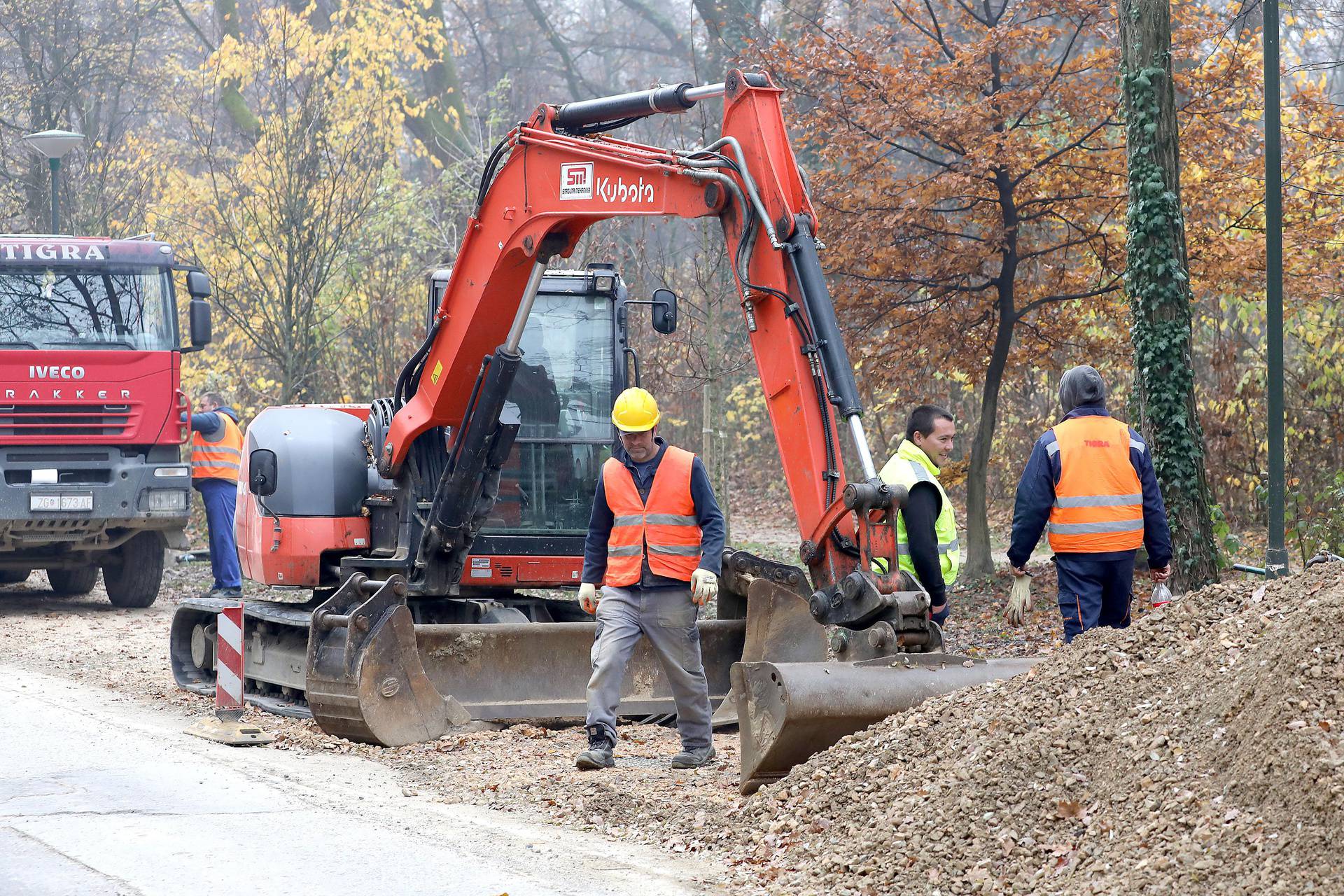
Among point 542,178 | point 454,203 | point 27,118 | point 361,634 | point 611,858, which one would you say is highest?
point 27,118

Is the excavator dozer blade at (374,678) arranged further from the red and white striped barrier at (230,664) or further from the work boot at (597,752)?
the work boot at (597,752)

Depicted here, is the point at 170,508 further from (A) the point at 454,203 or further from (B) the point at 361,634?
(A) the point at 454,203

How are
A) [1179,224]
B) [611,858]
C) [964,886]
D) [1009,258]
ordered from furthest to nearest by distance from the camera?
[1009,258] < [1179,224] < [611,858] < [964,886]

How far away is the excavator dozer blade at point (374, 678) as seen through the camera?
828cm

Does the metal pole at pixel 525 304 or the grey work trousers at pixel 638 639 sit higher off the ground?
the metal pole at pixel 525 304

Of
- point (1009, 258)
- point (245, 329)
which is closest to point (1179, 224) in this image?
point (1009, 258)

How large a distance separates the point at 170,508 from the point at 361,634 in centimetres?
704

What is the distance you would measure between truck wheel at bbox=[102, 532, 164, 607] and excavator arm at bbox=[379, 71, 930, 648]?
6.48 metres

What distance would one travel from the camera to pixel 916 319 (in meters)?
14.4

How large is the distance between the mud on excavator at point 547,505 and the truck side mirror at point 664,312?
0.02 m

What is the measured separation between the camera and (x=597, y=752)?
752 cm

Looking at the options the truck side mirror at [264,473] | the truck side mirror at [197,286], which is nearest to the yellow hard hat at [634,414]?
the truck side mirror at [264,473]

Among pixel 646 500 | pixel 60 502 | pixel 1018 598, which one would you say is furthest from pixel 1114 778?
pixel 60 502

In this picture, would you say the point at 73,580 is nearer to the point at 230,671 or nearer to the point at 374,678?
the point at 230,671
